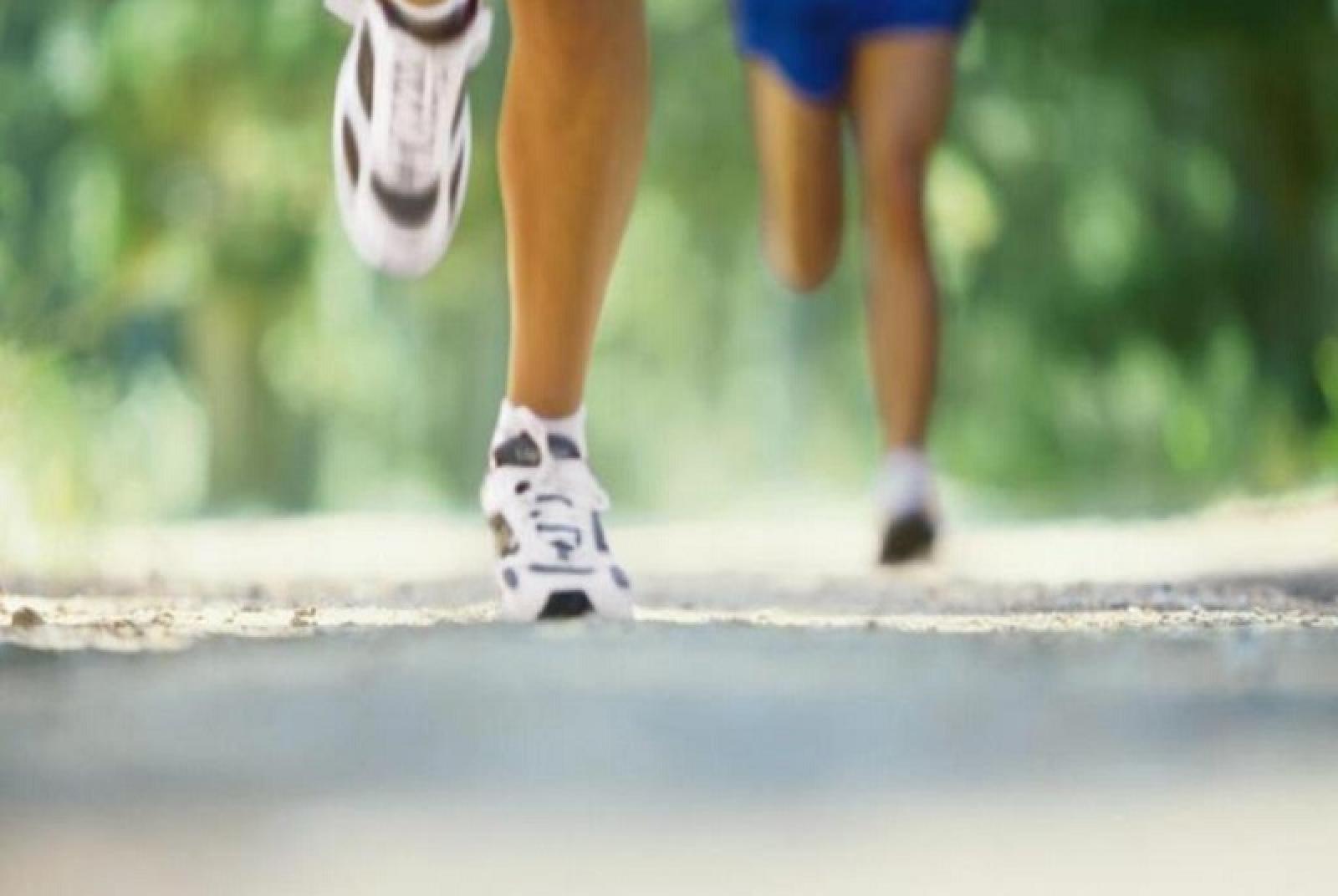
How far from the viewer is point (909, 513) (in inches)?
113

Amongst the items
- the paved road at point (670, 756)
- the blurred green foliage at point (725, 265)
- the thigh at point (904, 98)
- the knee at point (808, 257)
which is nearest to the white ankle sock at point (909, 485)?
the thigh at point (904, 98)

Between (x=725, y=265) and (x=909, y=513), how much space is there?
12.3 feet

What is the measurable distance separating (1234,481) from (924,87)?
2.87 m

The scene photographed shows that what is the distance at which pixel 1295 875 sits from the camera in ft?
3.49

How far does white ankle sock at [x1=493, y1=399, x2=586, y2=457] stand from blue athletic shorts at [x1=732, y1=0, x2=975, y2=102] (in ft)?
3.66

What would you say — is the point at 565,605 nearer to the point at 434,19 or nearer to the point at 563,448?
the point at 563,448

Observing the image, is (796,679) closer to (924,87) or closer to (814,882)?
(814,882)

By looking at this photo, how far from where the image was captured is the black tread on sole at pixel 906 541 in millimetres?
2861

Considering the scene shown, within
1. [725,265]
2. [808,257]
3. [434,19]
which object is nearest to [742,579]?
[808,257]

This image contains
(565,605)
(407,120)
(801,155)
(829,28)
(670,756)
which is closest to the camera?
(670,756)

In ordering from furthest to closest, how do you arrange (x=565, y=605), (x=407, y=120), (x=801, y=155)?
(x=801, y=155)
(x=407, y=120)
(x=565, y=605)

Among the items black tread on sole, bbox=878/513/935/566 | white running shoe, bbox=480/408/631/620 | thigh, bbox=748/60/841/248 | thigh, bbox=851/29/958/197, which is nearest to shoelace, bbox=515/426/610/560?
white running shoe, bbox=480/408/631/620

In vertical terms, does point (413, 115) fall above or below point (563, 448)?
above

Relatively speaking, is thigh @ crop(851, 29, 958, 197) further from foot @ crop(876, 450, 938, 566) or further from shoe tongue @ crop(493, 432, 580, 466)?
shoe tongue @ crop(493, 432, 580, 466)
